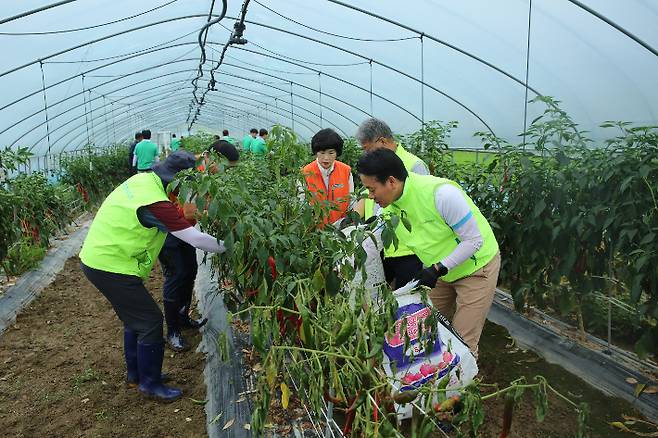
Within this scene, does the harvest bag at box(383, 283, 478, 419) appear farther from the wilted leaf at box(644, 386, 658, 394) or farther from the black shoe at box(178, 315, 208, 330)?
the black shoe at box(178, 315, 208, 330)

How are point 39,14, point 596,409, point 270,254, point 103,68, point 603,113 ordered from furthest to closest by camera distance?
point 103,68, point 39,14, point 603,113, point 596,409, point 270,254

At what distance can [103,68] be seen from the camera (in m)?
9.95

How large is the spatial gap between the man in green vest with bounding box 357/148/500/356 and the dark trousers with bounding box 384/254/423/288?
9.8 inches

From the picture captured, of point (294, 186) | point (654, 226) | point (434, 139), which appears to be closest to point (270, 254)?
point (294, 186)

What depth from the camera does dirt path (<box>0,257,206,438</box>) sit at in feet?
9.25

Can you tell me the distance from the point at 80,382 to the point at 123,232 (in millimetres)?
1215

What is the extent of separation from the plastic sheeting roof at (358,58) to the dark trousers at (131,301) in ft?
12.5

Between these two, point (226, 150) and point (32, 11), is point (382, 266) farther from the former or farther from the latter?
point (32, 11)

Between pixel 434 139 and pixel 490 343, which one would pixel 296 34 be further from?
pixel 490 343

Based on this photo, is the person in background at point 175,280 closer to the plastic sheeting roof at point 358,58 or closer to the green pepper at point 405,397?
the green pepper at point 405,397

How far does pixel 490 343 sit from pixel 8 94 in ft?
25.2

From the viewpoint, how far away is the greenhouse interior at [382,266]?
6.01 feet

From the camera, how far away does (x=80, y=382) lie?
10.8 ft

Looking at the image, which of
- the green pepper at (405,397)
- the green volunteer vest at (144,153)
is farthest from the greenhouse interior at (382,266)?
the green volunteer vest at (144,153)
